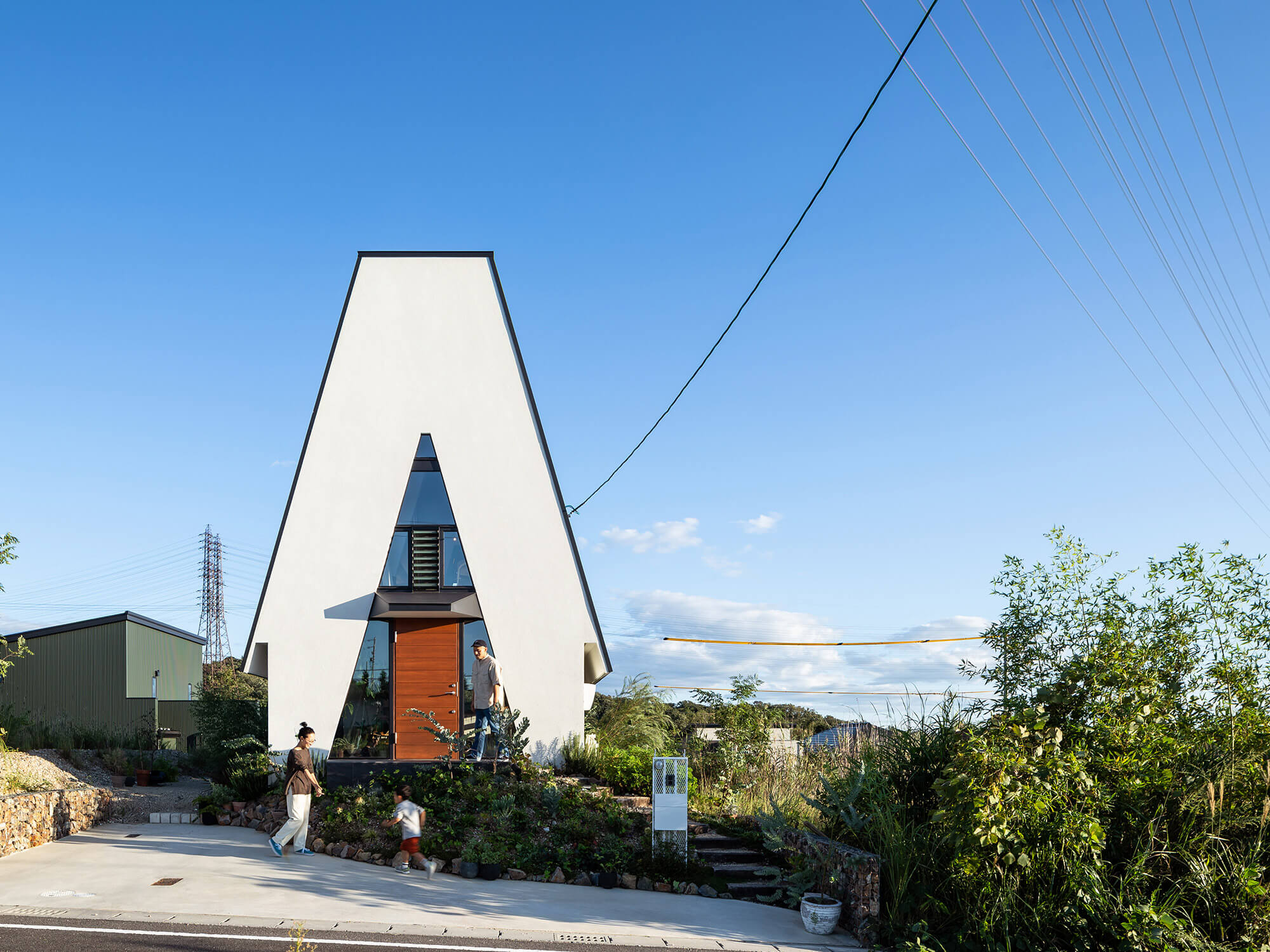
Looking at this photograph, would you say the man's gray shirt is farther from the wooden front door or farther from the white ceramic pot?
the white ceramic pot

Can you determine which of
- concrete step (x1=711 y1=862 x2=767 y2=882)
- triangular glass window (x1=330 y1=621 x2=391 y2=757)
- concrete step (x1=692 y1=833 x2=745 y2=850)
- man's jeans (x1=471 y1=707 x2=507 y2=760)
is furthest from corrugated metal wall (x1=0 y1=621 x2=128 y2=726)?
concrete step (x1=711 y1=862 x2=767 y2=882)

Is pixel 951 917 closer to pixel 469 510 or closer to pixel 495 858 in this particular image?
pixel 495 858

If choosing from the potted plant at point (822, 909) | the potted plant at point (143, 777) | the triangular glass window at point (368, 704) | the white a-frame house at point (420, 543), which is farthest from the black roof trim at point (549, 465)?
the potted plant at point (143, 777)

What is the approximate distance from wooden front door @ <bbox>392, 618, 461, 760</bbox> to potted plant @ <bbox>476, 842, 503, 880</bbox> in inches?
151

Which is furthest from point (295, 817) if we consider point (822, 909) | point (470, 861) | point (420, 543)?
point (822, 909)

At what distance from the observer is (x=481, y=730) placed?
1227 cm

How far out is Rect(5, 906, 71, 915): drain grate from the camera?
7.71m

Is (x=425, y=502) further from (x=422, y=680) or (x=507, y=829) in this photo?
(x=507, y=829)

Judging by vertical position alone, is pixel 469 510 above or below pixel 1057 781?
above

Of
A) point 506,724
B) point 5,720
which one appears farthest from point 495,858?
point 5,720

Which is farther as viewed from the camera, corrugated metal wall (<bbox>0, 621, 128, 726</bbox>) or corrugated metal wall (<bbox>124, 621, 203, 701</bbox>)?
corrugated metal wall (<bbox>124, 621, 203, 701</bbox>)

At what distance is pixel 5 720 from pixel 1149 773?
66.5 ft

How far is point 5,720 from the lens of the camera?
18031mm

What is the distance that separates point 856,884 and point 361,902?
453cm
